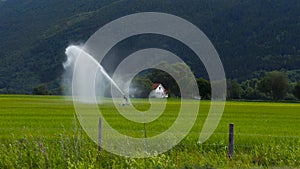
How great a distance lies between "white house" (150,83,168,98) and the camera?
294ft

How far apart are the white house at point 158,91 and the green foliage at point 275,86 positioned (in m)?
35.1

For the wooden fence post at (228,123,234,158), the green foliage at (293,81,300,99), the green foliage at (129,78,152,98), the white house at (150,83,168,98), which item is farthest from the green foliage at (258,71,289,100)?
the wooden fence post at (228,123,234,158)

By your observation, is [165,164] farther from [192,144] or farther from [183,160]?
[192,144]

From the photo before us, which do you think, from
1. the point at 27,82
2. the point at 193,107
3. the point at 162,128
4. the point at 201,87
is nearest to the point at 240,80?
the point at 27,82

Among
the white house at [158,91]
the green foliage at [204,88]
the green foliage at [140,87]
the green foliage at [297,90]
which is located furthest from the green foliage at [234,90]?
the green foliage at [140,87]

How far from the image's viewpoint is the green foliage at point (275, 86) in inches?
4651

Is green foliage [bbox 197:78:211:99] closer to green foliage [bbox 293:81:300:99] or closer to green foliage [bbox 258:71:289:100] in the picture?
green foliage [bbox 293:81:300:99]

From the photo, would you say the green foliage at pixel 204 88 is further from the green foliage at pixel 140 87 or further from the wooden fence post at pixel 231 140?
the wooden fence post at pixel 231 140

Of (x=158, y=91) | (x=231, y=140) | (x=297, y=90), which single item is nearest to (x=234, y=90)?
(x=297, y=90)

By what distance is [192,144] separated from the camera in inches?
736

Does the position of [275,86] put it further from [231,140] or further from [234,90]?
[231,140]

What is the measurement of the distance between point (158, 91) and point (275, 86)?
3790cm

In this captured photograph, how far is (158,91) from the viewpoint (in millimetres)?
91938

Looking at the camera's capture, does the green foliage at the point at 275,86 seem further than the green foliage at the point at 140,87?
Yes
